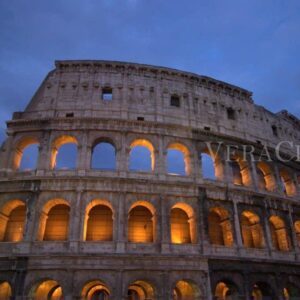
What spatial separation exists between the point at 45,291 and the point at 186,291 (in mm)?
7412

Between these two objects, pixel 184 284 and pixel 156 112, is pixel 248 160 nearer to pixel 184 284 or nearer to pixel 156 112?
pixel 156 112

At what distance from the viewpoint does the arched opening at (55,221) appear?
17.4 meters

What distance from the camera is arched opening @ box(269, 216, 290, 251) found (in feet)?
68.9

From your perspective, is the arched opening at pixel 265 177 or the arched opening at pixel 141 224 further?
the arched opening at pixel 265 177

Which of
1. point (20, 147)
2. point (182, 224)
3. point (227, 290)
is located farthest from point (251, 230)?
point (20, 147)

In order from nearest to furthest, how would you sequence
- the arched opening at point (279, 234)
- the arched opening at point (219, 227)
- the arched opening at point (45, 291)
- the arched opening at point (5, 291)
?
1. the arched opening at point (45, 291)
2. the arched opening at point (5, 291)
3. the arched opening at point (219, 227)
4. the arched opening at point (279, 234)

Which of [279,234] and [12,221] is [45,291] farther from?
[279,234]

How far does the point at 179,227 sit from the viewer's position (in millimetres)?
18969

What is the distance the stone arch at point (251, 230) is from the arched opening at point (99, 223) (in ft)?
27.0

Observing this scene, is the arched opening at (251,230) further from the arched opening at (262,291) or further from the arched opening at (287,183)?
the arched opening at (287,183)

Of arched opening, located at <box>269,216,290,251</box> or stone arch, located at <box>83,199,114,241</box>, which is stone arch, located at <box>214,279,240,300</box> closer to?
arched opening, located at <box>269,216,290,251</box>

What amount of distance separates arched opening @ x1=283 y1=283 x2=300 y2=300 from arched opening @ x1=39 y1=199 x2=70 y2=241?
1327cm

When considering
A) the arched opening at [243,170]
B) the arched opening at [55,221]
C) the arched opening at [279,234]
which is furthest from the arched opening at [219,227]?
the arched opening at [55,221]

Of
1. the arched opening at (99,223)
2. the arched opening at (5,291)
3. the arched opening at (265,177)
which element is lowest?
the arched opening at (5,291)
